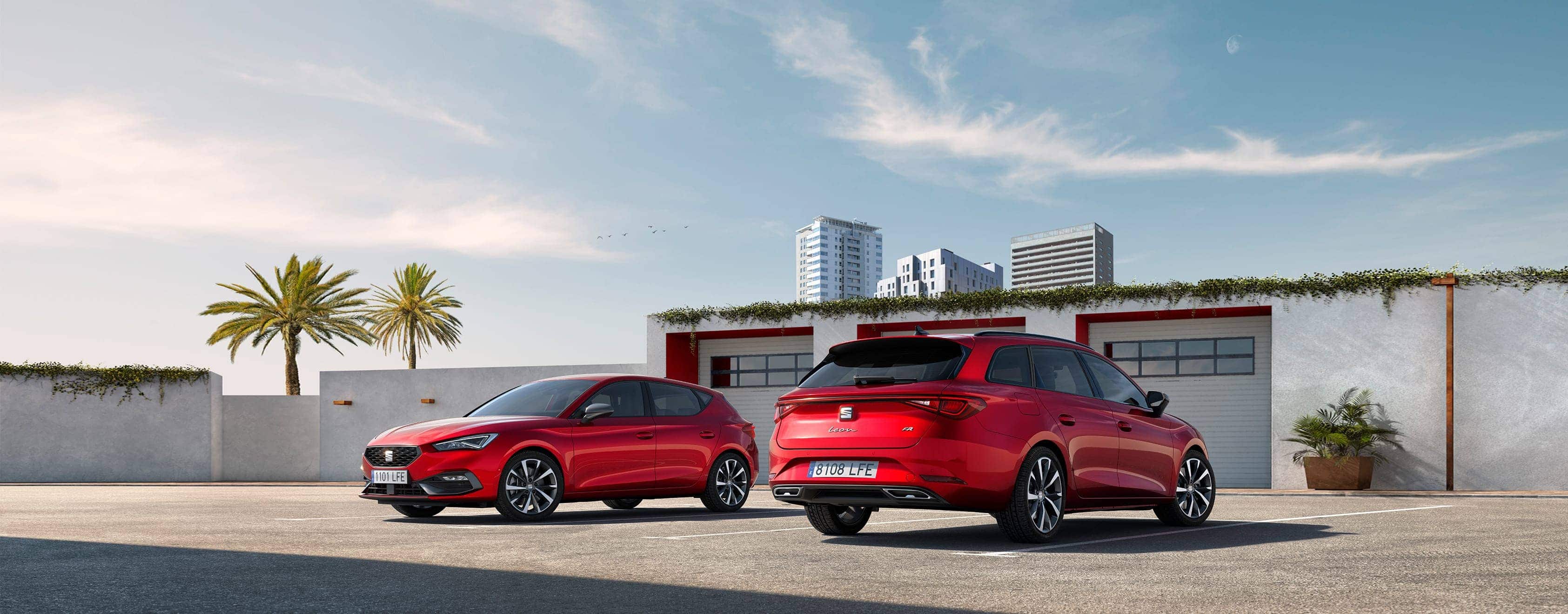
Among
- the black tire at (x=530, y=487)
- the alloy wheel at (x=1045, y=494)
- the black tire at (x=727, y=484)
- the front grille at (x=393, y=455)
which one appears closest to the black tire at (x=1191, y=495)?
the alloy wheel at (x=1045, y=494)

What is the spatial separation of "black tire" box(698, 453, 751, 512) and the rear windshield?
4537 millimetres

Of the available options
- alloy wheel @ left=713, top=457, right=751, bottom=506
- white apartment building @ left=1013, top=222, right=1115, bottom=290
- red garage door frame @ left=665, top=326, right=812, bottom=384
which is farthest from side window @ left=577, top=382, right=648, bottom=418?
white apartment building @ left=1013, top=222, right=1115, bottom=290

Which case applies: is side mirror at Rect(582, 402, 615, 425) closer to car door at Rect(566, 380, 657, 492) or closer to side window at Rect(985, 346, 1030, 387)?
car door at Rect(566, 380, 657, 492)

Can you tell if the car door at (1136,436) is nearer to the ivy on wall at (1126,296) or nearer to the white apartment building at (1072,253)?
the ivy on wall at (1126,296)

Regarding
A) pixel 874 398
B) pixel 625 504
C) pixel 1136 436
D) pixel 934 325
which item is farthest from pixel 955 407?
pixel 934 325

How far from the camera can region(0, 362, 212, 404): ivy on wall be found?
107 feet

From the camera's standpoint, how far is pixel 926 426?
27.2 ft

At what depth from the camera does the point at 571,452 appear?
39.8 ft

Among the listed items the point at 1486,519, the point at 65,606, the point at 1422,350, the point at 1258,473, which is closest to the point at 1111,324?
the point at 1258,473

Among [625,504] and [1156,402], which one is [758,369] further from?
[1156,402]

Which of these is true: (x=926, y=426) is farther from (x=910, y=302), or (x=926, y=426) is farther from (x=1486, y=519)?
(x=910, y=302)

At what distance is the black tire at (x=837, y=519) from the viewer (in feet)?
31.0

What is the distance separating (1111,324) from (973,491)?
1885 centimetres

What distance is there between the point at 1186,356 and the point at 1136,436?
1675 cm
